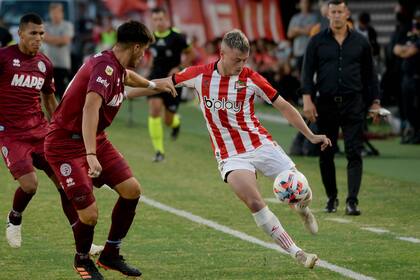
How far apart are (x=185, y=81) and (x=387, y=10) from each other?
21752mm

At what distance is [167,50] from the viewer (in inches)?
788

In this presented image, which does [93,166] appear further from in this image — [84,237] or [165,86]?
[165,86]

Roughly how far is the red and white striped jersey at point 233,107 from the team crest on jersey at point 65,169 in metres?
1.42

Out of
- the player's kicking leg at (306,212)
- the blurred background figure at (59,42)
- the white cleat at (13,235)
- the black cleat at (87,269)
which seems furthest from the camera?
the blurred background figure at (59,42)

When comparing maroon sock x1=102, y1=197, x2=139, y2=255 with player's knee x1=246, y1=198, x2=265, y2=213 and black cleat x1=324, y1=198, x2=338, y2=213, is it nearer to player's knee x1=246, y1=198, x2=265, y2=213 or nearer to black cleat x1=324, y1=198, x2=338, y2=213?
player's knee x1=246, y1=198, x2=265, y2=213

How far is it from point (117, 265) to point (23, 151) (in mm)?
2204

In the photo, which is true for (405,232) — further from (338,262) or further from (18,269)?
(18,269)

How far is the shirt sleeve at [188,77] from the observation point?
10641 millimetres

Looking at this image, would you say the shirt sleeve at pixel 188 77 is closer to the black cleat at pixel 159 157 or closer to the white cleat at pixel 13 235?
the white cleat at pixel 13 235

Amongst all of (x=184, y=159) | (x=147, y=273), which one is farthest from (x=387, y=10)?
(x=147, y=273)

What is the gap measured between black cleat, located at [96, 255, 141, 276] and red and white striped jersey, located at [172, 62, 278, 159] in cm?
128

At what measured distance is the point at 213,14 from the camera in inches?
1385

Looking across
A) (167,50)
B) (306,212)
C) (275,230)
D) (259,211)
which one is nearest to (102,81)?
(259,211)

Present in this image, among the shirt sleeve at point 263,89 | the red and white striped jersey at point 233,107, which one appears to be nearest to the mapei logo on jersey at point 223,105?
the red and white striped jersey at point 233,107
